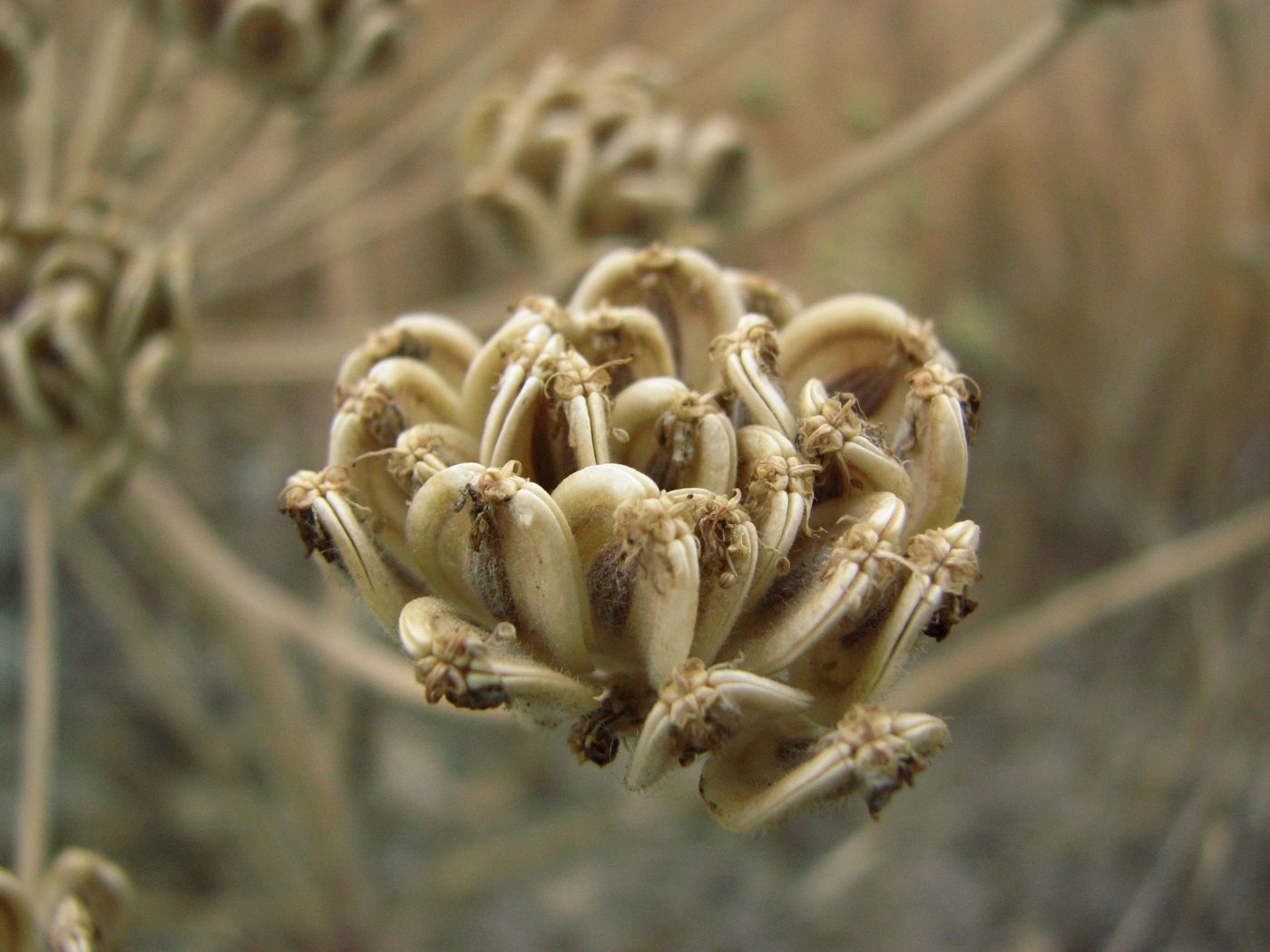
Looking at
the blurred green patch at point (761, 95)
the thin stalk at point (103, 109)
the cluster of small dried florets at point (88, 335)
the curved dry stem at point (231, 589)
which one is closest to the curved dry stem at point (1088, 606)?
the curved dry stem at point (231, 589)

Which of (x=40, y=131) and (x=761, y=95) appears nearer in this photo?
(x=40, y=131)

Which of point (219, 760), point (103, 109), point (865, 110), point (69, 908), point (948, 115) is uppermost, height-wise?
point (865, 110)

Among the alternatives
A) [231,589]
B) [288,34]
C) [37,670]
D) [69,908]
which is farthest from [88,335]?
[69,908]

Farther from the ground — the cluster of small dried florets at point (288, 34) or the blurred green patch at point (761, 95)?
the blurred green patch at point (761, 95)

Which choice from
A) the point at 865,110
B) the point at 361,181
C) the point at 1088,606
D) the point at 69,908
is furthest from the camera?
the point at 865,110

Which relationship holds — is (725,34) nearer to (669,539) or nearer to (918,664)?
(918,664)

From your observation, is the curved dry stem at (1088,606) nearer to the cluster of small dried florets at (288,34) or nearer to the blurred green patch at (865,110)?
the blurred green patch at (865,110)
